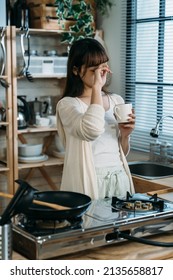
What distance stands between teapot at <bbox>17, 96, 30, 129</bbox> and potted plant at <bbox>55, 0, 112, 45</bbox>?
24.1 inches

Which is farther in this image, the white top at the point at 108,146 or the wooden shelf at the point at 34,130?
the wooden shelf at the point at 34,130

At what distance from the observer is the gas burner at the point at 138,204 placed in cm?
188

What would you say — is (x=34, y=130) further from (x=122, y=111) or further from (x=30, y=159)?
(x=122, y=111)

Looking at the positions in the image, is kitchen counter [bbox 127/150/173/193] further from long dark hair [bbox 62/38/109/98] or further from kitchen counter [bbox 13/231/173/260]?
kitchen counter [bbox 13/231/173/260]

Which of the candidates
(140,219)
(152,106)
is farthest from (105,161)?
(152,106)

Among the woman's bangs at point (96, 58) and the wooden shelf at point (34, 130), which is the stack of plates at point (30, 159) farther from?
the woman's bangs at point (96, 58)

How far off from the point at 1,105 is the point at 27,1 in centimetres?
93

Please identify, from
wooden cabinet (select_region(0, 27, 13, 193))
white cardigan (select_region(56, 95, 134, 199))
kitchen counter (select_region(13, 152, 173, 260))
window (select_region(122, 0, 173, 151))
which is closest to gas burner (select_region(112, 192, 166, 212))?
kitchen counter (select_region(13, 152, 173, 260))

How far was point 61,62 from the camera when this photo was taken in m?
4.30

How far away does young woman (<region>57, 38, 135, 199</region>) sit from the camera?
2.25 m

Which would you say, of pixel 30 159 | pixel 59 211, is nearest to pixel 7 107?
pixel 30 159

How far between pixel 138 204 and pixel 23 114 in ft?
7.95

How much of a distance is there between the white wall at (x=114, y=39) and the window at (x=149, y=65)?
89 millimetres

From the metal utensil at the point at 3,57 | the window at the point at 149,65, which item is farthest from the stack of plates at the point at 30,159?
the window at the point at 149,65
